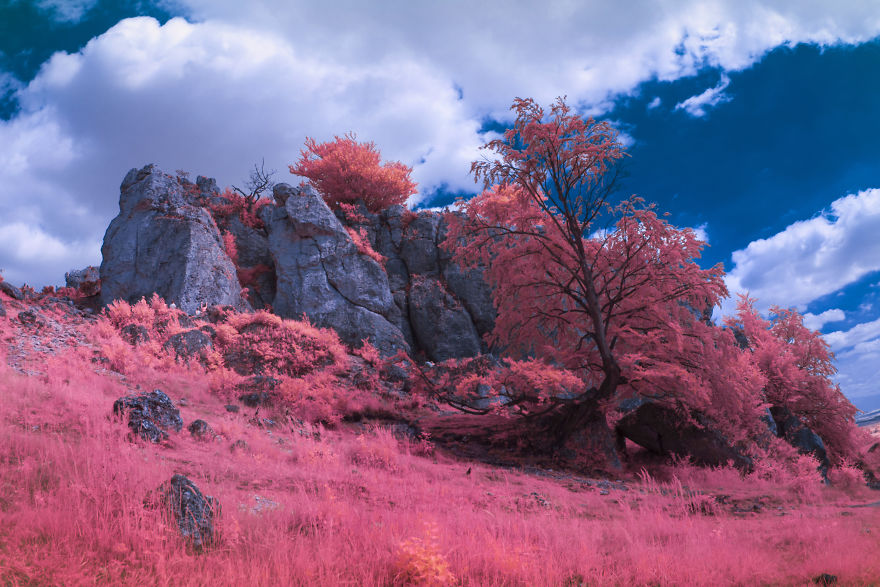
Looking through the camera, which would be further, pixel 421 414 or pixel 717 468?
pixel 421 414

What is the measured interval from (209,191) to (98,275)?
7361mm

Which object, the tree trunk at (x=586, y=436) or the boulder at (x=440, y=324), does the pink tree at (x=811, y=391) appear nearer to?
the tree trunk at (x=586, y=436)

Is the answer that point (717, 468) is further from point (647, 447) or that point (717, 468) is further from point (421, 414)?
point (421, 414)

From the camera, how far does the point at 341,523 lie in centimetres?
479

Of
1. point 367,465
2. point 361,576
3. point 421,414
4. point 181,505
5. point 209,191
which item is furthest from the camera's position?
point 209,191

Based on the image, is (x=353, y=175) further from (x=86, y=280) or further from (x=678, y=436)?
(x=678, y=436)

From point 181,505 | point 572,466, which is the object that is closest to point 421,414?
point 572,466

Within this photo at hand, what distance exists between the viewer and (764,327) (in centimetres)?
2286

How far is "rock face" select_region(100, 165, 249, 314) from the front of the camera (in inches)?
808

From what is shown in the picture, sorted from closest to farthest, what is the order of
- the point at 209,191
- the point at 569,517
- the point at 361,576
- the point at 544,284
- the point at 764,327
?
the point at 361,576 < the point at 569,517 < the point at 544,284 < the point at 764,327 < the point at 209,191

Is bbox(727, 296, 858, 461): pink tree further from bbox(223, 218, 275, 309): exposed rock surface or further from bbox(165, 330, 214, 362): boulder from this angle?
bbox(223, 218, 275, 309): exposed rock surface

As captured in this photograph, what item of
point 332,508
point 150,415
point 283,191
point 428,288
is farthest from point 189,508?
point 283,191

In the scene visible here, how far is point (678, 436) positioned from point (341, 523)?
1216 centimetres

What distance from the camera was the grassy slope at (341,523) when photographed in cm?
378
